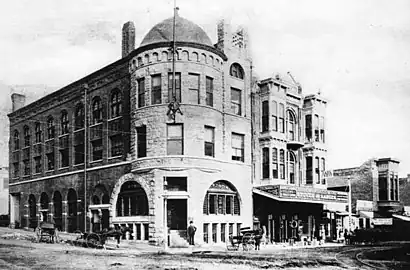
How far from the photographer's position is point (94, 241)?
73.9ft

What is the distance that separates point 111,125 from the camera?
96.9 ft

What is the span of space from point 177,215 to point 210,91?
21.7 feet

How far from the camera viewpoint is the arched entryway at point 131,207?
26812mm

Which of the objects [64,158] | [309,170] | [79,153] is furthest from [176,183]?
[309,170]

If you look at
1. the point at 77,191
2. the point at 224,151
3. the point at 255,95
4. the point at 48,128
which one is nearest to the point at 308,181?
the point at 255,95

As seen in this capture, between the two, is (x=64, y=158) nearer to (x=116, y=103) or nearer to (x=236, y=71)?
(x=116, y=103)

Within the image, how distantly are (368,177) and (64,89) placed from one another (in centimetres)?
2834

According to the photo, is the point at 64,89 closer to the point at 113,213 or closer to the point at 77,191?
the point at 77,191

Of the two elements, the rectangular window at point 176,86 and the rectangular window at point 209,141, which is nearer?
the rectangular window at point 176,86

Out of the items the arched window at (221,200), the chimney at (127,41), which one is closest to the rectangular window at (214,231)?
the arched window at (221,200)

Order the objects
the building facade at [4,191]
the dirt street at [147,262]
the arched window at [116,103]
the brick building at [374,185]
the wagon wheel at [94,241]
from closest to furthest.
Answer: the dirt street at [147,262] → the wagon wheel at [94,241] → the arched window at [116,103] → the building facade at [4,191] → the brick building at [374,185]

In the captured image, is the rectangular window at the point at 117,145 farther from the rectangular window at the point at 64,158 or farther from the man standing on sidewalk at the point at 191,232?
the man standing on sidewalk at the point at 191,232

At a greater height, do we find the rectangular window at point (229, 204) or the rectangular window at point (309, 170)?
the rectangular window at point (309, 170)

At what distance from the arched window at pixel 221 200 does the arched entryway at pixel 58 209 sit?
35.2ft
